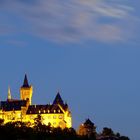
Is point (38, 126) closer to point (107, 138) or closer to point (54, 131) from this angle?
point (54, 131)

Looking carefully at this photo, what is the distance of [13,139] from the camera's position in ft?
509

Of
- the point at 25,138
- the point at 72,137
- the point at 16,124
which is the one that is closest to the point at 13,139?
the point at 25,138

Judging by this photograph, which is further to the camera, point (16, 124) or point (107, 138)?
point (16, 124)

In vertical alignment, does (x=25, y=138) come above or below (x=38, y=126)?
below

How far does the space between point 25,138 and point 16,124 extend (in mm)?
37091

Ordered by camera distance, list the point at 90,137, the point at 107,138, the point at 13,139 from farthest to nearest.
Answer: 1. the point at 90,137
2. the point at 107,138
3. the point at 13,139

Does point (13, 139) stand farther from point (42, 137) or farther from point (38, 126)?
point (38, 126)

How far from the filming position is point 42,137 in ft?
547

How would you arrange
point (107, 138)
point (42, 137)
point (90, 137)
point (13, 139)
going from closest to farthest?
point (13, 139) → point (42, 137) → point (107, 138) → point (90, 137)

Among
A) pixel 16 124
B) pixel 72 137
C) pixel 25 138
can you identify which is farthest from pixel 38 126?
pixel 25 138

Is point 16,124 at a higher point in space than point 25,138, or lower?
higher

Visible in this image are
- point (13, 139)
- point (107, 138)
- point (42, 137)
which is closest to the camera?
point (13, 139)

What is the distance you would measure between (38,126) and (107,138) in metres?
25.2

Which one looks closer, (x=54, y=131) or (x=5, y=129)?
(x=5, y=129)
